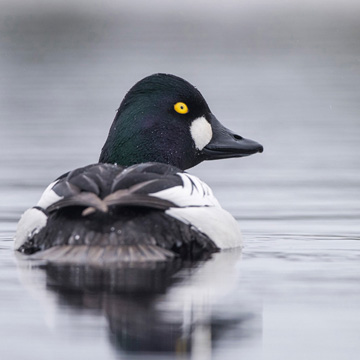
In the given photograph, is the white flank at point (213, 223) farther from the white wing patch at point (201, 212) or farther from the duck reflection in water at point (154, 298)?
the duck reflection in water at point (154, 298)

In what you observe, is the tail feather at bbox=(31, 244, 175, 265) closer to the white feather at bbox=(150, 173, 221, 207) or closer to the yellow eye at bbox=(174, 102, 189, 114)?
the white feather at bbox=(150, 173, 221, 207)

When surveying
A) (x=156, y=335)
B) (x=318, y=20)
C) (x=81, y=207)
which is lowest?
(x=156, y=335)

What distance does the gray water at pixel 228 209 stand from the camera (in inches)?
222

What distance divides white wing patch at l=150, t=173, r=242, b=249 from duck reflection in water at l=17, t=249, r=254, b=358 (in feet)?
0.49

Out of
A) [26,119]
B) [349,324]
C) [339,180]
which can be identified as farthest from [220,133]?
[26,119]

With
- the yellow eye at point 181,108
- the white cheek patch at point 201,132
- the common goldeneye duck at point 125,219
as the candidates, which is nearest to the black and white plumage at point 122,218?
the common goldeneye duck at point 125,219

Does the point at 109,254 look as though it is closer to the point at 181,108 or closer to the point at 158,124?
the point at 158,124

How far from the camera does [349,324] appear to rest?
593 centimetres

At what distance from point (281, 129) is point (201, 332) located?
12068 millimetres

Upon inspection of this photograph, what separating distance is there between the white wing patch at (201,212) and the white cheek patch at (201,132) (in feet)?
4.71

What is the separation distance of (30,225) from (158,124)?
187cm

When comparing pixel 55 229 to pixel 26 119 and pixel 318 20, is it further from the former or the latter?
pixel 318 20

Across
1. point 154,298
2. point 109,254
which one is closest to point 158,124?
point 109,254

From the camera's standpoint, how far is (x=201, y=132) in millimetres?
9828
